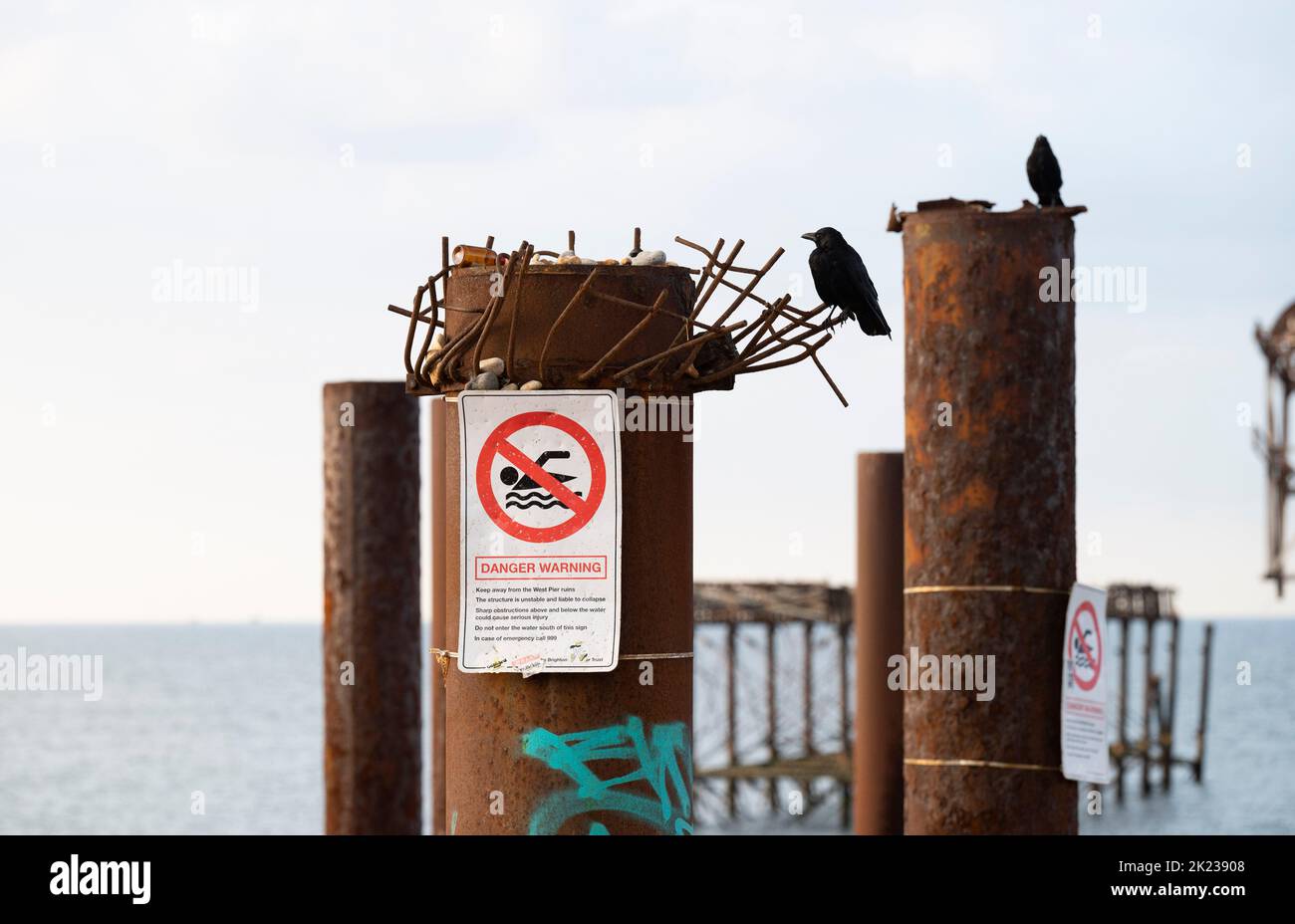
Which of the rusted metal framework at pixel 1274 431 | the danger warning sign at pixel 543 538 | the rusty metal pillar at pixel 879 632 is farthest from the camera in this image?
the rusted metal framework at pixel 1274 431

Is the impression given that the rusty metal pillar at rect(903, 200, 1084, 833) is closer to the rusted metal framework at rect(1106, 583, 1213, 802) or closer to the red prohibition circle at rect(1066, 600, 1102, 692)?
the red prohibition circle at rect(1066, 600, 1102, 692)

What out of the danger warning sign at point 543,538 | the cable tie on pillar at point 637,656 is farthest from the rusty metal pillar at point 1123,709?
the danger warning sign at point 543,538

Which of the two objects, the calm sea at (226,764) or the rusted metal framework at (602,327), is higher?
the rusted metal framework at (602,327)

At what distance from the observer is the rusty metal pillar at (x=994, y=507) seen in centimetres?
817

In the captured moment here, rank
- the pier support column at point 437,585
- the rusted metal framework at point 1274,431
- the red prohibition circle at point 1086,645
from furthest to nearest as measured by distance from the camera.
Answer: the rusted metal framework at point 1274,431 → the pier support column at point 437,585 → the red prohibition circle at point 1086,645

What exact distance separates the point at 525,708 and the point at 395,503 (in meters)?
4.81

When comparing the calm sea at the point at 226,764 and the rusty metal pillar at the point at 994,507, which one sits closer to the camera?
the rusty metal pillar at the point at 994,507

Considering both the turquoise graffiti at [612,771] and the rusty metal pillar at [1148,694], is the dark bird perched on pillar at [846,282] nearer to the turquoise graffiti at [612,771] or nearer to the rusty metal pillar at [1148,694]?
the turquoise graffiti at [612,771]

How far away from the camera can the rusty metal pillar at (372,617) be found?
457 inches

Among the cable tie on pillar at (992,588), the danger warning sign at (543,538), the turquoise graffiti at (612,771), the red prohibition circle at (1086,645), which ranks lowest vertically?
the turquoise graffiti at (612,771)

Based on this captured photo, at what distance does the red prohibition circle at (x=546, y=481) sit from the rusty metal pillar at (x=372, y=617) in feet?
15.2

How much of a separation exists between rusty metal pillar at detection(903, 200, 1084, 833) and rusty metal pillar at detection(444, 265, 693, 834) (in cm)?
145
